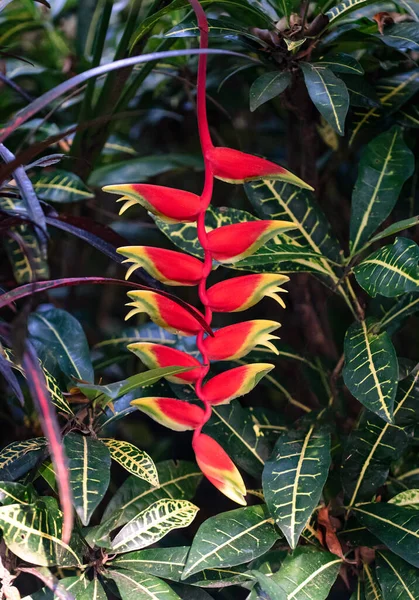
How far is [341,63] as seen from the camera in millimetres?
710

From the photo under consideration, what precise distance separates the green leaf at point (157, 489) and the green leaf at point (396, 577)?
22 cm

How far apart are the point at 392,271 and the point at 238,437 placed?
10.1 inches

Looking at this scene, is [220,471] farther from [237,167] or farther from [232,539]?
[237,167]

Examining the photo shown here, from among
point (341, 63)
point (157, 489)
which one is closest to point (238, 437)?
point (157, 489)

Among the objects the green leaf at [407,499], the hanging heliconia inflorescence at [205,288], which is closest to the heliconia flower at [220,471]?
the hanging heliconia inflorescence at [205,288]

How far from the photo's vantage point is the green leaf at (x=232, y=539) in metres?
0.59

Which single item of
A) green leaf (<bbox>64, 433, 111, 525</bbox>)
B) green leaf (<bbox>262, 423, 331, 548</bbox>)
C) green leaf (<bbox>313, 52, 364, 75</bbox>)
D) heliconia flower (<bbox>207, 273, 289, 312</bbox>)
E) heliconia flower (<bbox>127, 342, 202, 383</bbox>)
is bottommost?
green leaf (<bbox>262, 423, 331, 548</bbox>)

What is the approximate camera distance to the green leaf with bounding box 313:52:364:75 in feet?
2.30

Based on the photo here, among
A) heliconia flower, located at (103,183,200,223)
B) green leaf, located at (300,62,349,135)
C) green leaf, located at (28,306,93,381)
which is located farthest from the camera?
green leaf, located at (28,306,93,381)

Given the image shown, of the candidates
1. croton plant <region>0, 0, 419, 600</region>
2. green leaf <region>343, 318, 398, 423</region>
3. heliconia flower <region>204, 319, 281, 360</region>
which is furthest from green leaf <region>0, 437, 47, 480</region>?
green leaf <region>343, 318, 398, 423</region>

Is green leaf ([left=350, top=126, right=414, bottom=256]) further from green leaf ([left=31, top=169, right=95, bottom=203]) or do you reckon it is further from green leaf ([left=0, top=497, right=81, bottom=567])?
green leaf ([left=0, top=497, right=81, bottom=567])

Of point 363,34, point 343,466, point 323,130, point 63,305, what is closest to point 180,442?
point 63,305

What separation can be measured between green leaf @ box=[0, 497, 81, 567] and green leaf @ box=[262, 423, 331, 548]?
0.63 ft

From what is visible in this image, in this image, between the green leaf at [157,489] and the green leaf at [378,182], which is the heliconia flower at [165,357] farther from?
the green leaf at [378,182]
